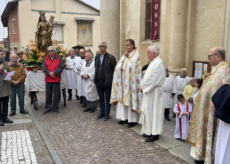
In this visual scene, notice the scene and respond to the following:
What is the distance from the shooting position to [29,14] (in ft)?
64.5

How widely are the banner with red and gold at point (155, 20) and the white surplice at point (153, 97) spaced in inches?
142

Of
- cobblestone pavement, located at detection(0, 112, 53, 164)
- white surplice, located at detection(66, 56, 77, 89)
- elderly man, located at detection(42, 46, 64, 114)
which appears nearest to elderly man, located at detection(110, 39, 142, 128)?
cobblestone pavement, located at detection(0, 112, 53, 164)

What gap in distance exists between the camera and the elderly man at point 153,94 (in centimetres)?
422

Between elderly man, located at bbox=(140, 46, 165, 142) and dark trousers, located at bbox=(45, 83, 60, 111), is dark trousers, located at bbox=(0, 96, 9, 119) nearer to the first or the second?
dark trousers, located at bbox=(45, 83, 60, 111)

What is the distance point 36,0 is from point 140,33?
595 inches

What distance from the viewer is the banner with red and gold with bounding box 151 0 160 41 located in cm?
755

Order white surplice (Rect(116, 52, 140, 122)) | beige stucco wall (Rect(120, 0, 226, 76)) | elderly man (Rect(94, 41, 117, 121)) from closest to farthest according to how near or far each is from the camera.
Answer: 1. white surplice (Rect(116, 52, 140, 122))
2. elderly man (Rect(94, 41, 117, 121))
3. beige stucco wall (Rect(120, 0, 226, 76))

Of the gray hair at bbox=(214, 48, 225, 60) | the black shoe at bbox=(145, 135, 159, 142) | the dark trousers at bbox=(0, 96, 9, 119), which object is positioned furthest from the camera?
Answer: the dark trousers at bbox=(0, 96, 9, 119)

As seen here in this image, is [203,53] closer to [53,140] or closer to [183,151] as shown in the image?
[183,151]

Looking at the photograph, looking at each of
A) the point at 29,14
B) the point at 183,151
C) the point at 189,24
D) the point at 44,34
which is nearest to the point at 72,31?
the point at 29,14

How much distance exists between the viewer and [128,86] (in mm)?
5223

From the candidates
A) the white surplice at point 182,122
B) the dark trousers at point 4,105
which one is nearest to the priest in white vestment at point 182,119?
the white surplice at point 182,122

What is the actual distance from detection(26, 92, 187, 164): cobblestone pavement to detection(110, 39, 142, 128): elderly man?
1.33 feet

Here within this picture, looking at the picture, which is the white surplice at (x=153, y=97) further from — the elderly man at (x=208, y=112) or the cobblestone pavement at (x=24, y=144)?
the cobblestone pavement at (x=24, y=144)
